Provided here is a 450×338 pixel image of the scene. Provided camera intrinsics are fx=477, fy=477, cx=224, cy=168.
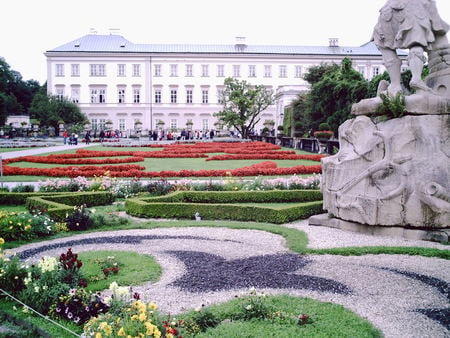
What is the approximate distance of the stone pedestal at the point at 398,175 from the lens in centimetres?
786

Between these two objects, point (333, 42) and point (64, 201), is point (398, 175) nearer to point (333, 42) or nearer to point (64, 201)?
point (64, 201)

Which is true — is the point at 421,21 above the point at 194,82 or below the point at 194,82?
below

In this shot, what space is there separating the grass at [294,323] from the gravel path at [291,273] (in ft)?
0.83

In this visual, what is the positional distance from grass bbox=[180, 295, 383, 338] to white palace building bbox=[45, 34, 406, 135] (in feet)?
195

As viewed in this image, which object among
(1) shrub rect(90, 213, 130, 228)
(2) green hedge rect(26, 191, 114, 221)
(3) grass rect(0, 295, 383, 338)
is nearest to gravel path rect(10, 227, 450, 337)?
(3) grass rect(0, 295, 383, 338)

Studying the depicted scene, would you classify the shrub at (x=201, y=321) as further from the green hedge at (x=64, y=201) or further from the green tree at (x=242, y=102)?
the green tree at (x=242, y=102)

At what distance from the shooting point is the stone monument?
7.90 metres

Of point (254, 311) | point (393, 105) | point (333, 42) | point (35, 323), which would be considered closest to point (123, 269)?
point (35, 323)

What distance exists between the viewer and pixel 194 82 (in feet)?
220

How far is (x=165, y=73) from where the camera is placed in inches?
2616

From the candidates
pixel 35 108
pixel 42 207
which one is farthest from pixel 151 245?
pixel 35 108

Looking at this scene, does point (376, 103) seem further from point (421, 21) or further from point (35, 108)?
point (35, 108)

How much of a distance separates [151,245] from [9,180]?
10052mm

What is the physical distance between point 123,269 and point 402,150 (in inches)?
198
